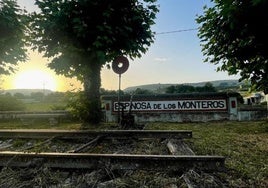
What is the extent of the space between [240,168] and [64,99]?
29.6ft

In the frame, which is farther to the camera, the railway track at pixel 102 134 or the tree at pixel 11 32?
the tree at pixel 11 32

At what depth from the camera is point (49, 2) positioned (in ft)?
34.0

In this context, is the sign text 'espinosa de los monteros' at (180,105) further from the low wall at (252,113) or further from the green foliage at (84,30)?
the green foliage at (84,30)

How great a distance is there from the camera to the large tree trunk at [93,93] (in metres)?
10.4

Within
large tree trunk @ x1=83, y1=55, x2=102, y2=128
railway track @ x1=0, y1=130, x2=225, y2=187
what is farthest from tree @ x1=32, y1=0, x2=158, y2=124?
railway track @ x1=0, y1=130, x2=225, y2=187

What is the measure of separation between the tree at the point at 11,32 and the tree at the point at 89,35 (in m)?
6.54

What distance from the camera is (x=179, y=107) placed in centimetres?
1184

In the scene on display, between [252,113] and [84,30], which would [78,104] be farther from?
[252,113]

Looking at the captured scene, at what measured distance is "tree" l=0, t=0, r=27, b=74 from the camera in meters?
16.0

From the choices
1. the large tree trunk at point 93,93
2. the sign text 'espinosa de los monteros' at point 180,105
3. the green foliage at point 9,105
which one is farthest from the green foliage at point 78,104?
the green foliage at point 9,105

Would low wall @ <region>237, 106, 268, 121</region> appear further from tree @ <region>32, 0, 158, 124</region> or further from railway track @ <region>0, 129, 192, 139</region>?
railway track @ <region>0, 129, 192, 139</region>

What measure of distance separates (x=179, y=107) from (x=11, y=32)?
11870 millimetres

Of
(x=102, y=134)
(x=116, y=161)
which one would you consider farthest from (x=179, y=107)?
(x=116, y=161)

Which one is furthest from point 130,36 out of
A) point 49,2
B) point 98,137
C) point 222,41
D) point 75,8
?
point 98,137
